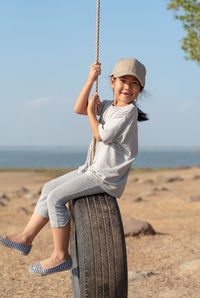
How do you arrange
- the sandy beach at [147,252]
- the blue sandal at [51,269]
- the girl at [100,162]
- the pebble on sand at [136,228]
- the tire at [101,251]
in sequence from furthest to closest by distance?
the pebble on sand at [136,228]
the sandy beach at [147,252]
the blue sandal at [51,269]
the girl at [100,162]
the tire at [101,251]

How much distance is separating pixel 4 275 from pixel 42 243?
2.04 m

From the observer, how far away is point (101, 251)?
3676mm

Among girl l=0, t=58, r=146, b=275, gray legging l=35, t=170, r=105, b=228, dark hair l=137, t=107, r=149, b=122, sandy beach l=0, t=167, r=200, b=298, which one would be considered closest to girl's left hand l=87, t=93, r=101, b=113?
girl l=0, t=58, r=146, b=275

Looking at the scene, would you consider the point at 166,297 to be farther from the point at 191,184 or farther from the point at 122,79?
the point at 191,184

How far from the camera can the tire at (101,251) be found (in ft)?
12.1

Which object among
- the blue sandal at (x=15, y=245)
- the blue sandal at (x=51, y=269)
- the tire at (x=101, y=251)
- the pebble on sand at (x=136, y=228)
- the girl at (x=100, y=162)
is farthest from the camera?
the pebble on sand at (x=136, y=228)

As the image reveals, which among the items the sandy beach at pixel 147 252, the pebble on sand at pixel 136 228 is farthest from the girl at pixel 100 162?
the pebble on sand at pixel 136 228

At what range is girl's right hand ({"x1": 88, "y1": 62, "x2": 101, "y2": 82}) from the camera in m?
4.03

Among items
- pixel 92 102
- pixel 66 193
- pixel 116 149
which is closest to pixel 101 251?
pixel 66 193

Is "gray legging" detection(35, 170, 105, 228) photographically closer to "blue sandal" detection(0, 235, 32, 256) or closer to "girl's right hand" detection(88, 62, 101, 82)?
"blue sandal" detection(0, 235, 32, 256)

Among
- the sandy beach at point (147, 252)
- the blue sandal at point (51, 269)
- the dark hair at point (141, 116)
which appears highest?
the dark hair at point (141, 116)

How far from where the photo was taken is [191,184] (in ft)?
56.4

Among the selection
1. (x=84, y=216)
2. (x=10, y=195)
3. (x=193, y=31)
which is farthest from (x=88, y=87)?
(x=10, y=195)

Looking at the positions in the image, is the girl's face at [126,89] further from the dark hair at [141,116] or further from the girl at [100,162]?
the dark hair at [141,116]
